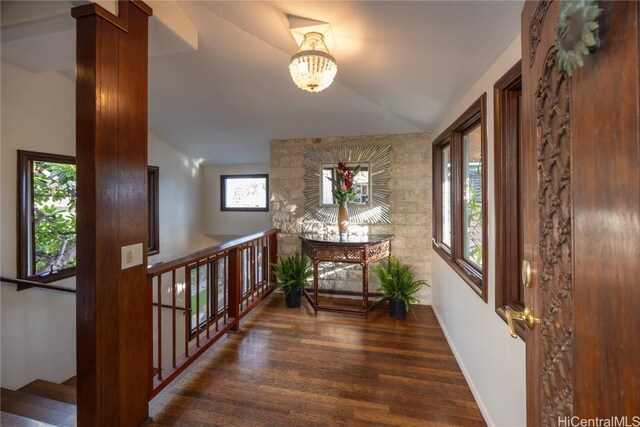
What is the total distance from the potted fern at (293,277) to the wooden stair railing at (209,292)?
1.02 ft

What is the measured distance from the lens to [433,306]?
3.39 m

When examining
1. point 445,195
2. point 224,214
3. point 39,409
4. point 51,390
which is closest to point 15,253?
point 51,390

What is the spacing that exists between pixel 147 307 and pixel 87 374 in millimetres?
390

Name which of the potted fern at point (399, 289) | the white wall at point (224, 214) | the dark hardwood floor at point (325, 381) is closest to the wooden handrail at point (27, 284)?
the dark hardwood floor at point (325, 381)

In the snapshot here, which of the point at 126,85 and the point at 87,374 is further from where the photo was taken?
the point at 126,85

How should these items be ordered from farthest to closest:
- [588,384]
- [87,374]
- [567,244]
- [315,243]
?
[315,243]
[87,374]
[567,244]
[588,384]

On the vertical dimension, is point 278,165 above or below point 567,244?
above

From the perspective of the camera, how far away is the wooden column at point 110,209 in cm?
141

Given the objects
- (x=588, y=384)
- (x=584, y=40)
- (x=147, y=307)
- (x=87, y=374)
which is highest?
(x=584, y=40)

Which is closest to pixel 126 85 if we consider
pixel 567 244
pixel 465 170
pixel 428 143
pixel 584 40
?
pixel 584 40

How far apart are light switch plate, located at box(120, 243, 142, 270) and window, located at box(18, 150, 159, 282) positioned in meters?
1.97

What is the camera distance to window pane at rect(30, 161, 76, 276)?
2848mm

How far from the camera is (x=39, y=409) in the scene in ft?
6.01

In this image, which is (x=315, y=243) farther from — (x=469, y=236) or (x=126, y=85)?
(x=126, y=85)
